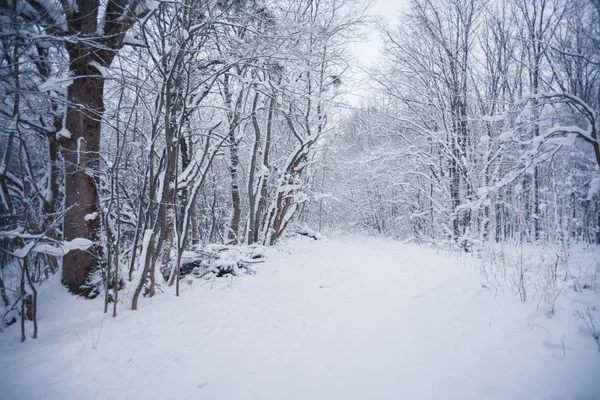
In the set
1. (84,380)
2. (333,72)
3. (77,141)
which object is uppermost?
(333,72)

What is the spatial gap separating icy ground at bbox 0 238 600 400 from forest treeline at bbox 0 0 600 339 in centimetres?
68

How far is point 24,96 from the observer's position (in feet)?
10.8

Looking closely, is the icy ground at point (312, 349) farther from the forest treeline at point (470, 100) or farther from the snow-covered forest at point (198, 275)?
the forest treeline at point (470, 100)

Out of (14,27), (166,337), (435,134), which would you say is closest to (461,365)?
(166,337)

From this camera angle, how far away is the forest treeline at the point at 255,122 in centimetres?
338

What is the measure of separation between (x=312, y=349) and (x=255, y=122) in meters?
6.57

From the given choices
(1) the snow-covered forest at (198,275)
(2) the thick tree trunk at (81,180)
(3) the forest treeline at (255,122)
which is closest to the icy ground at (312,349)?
(1) the snow-covered forest at (198,275)

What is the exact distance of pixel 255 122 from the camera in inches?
299

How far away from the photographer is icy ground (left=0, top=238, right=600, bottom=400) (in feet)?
5.90

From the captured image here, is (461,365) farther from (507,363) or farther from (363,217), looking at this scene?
(363,217)

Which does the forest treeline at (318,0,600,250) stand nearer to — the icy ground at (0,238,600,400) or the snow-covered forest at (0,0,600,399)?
the snow-covered forest at (0,0,600,399)

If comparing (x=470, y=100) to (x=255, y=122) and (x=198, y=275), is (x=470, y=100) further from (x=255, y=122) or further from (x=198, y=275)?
(x=198, y=275)

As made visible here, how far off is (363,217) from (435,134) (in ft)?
33.7

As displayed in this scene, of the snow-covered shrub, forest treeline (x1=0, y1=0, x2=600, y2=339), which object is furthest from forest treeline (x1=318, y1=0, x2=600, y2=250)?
the snow-covered shrub
